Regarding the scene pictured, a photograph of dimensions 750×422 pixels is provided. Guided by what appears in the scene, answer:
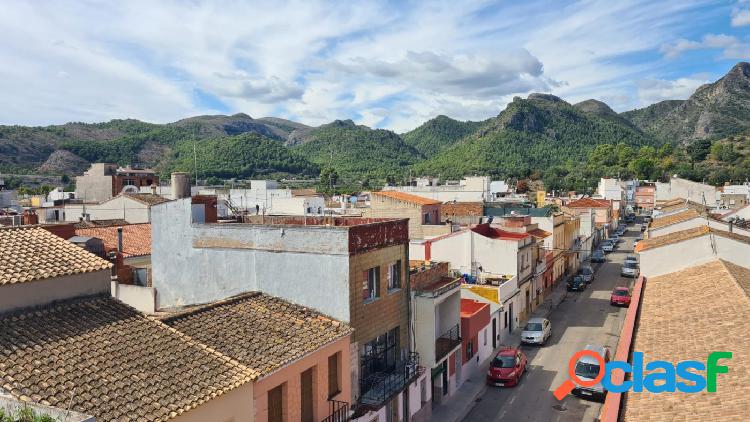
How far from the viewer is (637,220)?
106 m

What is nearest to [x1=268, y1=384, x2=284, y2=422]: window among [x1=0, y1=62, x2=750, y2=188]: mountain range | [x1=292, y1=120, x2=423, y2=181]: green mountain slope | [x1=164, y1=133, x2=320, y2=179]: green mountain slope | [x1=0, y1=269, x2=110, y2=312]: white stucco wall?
[x1=0, y1=269, x2=110, y2=312]: white stucco wall

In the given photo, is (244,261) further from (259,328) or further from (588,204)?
(588,204)

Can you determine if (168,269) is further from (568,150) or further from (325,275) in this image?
(568,150)

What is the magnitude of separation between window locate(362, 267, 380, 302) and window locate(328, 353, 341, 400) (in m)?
2.61

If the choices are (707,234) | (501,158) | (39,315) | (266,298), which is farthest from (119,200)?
(501,158)

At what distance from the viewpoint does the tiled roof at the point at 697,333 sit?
34.1 ft

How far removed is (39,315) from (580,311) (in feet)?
114

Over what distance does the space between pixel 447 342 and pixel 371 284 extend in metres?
6.73

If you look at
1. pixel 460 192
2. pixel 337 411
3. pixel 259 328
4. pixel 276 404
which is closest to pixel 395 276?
pixel 337 411

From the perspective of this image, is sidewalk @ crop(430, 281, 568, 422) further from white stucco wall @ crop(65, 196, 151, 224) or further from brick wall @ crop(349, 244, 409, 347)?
white stucco wall @ crop(65, 196, 151, 224)

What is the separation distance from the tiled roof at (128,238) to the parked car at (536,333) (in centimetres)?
2069

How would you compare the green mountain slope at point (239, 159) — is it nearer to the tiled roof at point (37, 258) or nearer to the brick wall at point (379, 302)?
the brick wall at point (379, 302)

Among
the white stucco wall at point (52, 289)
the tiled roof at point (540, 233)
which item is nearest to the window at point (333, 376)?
the white stucco wall at point (52, 289)

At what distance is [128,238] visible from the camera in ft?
91.5
